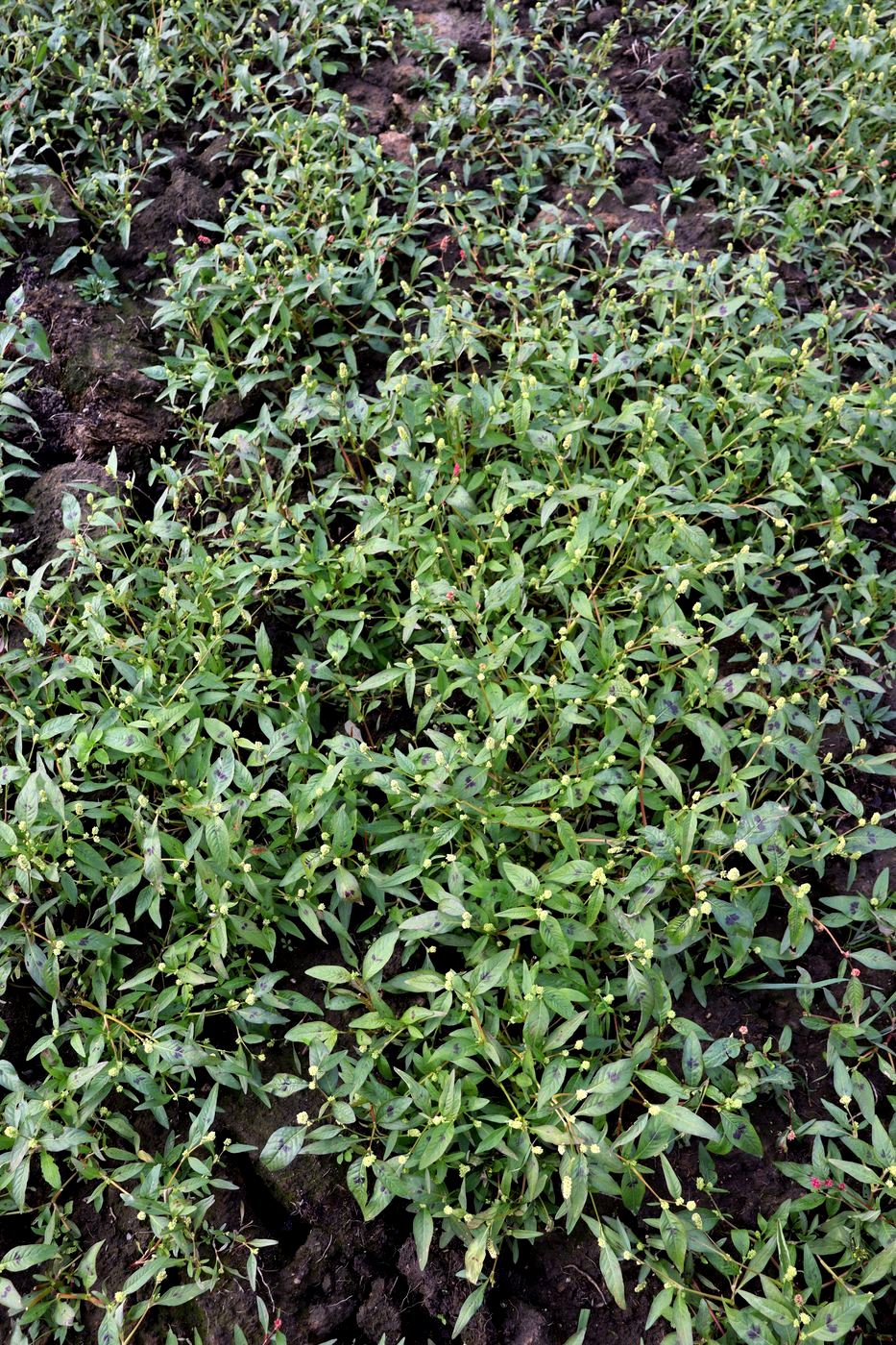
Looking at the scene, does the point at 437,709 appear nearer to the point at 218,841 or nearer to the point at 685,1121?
the point at 218,841

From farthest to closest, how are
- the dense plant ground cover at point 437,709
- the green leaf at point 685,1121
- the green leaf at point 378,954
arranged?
the green leaf at point 378,954 → the dense plant ground cover at point 437,709 → the green leaf at point 685,1121

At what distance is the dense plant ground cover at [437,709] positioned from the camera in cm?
214

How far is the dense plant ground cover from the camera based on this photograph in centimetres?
214

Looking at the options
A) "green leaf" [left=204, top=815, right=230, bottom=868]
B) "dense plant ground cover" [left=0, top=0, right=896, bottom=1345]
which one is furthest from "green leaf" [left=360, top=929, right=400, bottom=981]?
"green leaf" [left=204, top=815, right=230, bottom=868]

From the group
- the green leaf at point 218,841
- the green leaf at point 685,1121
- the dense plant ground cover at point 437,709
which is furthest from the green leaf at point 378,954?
the green leaf at point 685,1121

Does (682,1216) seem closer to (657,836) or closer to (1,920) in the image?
(657,836)

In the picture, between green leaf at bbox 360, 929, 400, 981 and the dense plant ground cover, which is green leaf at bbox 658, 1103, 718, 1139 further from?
green leaf at bbox 360, 929, 400, 981

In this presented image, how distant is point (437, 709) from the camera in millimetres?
2703

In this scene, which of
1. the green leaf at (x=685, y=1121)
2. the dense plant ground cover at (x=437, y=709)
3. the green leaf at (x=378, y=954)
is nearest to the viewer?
the green leaf at (x=685, y=1121)

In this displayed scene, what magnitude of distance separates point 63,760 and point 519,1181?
4.97 feet

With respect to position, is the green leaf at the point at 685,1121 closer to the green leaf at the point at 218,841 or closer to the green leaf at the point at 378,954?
the green leaf at the point at 378,954

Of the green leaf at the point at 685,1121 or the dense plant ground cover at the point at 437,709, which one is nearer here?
Answer: the green leaf at the point at 685,1121

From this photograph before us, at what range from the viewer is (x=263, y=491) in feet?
9.83

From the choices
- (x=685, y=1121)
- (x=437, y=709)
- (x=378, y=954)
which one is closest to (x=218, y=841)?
(x=378, y=954)
